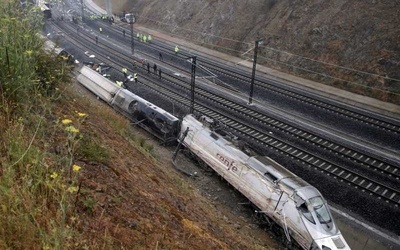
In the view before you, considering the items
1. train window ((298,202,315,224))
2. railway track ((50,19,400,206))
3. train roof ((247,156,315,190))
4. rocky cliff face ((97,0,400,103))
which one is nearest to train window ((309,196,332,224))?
train window ((298,202,315,224))

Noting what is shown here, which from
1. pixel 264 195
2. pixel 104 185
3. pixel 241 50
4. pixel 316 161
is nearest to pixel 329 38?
pixel 241 50

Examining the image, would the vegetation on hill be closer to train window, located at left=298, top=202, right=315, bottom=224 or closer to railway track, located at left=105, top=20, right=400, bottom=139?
train window, located at left=298, top=202, right=315, bottom=224

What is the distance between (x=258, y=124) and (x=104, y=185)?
18.8 m

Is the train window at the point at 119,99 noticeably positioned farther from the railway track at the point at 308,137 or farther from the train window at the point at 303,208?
the train window at the point at 303,208

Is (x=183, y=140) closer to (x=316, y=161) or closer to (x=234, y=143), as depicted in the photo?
(x=234, y=143)

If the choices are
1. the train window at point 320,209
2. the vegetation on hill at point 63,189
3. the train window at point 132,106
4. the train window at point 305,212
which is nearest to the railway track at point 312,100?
the train window at point 320,209

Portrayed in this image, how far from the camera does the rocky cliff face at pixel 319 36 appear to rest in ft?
105

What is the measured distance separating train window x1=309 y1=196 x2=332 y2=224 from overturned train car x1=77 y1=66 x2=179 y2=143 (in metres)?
11.2

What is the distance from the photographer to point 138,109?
25172mm

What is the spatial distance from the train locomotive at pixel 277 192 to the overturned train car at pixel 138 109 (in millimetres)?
3506

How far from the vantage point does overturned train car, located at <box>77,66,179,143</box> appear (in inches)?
911

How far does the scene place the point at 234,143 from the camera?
18656 mm

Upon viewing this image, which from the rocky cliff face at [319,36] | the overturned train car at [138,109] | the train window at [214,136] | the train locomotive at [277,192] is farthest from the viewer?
the rocky cliff face at [319,36]

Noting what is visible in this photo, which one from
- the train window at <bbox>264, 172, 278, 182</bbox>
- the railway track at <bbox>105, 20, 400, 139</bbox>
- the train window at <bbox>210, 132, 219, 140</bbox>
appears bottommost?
the railway track at <bbox>105, 20, 400, 139</bbox>
